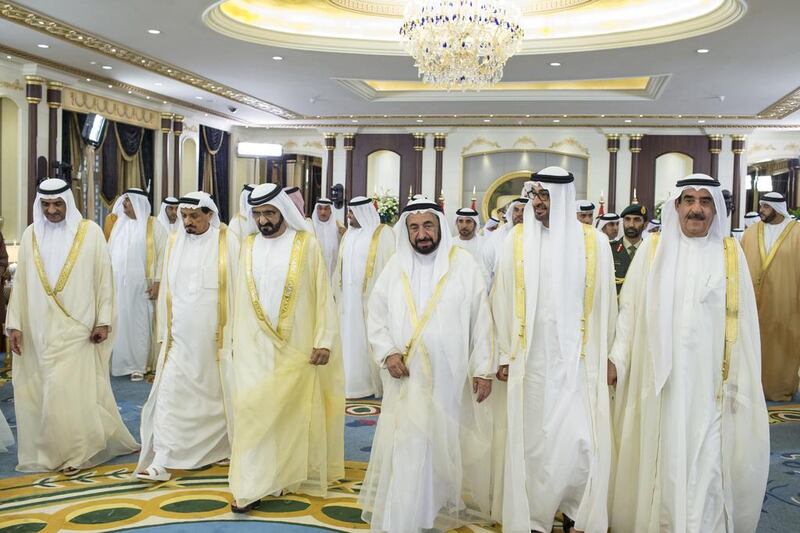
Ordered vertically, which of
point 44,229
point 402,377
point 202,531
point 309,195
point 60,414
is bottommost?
point 202,531

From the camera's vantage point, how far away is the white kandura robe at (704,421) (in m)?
3.37

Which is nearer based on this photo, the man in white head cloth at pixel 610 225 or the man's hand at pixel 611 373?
the man's hand at pixel 611 373

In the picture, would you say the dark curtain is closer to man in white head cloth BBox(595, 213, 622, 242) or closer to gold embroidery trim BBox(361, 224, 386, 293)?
gold embroidery trim BBox(361, 224, 386, 293)

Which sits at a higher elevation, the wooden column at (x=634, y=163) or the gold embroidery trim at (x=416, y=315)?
the wooden column at (x=634, y=163)

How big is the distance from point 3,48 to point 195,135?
6.02 meters

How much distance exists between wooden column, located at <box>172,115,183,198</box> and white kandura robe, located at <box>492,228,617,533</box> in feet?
38.5

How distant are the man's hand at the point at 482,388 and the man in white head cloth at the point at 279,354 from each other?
0.85 m

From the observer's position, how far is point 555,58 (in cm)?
991

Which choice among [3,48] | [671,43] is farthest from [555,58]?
[3,48]

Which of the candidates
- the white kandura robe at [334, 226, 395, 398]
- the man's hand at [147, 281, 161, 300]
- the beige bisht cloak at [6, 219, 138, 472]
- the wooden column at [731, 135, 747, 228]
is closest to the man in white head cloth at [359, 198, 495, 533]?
the beige bisht cloak at [6, 219, 138, 472]

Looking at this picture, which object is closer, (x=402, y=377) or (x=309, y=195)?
(x=402, y=377)

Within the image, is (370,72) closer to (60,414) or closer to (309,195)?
(60,414)

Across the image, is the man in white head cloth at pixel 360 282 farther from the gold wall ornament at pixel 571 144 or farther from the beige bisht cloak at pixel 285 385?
the gold wall ornament at pixel 571 144

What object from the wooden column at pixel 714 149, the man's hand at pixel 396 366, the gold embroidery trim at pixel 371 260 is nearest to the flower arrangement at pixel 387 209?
the gold embroidery trim at pixel 371 260
